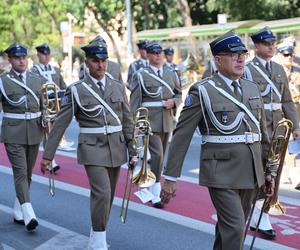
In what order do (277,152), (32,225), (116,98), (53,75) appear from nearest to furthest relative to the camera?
(277,152)
(116,98)
(32,225)
(53,75)

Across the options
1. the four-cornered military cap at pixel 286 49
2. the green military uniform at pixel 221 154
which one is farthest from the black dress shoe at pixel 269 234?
the four-cornered military cap at pixel 286 49

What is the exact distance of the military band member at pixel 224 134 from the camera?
14.9ft

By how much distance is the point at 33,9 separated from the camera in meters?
47.5

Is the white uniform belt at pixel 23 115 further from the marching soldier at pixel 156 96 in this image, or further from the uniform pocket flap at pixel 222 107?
the uniform pocket flap at pixel 222 107

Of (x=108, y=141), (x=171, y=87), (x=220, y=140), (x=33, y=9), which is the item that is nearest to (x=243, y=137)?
(x=220, y=140)

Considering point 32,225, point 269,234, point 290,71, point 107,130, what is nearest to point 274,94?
point 269,234

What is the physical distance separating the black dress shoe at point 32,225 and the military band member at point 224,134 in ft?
7.91

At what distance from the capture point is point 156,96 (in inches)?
323

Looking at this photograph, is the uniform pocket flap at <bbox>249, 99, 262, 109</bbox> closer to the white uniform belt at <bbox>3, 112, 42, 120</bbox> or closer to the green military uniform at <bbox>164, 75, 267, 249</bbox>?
the green military uniform at <bbox>164, 75, 267, 249</bbox>

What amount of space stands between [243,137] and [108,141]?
5.37 ft

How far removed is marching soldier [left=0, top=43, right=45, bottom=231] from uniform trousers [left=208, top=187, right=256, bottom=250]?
2.83 meters

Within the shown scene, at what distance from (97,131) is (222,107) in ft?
5.26

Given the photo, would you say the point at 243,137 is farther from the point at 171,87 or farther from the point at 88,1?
the point at 88,1

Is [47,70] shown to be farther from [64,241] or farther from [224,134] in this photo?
[224,134]
